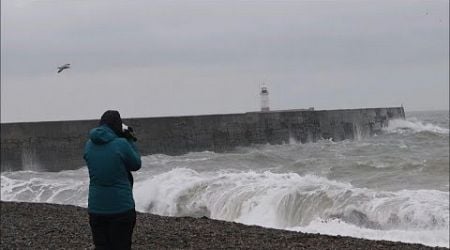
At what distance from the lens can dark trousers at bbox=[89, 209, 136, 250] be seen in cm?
385

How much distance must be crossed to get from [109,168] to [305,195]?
25.4 feet

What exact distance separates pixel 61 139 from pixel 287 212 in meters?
11.8

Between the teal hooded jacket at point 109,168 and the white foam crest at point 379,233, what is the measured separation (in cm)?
548

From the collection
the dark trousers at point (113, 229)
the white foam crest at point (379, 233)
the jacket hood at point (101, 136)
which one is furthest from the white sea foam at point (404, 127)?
the jacket hood at point (101, 136)

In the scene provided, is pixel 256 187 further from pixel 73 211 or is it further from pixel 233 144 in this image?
pixel 233 144

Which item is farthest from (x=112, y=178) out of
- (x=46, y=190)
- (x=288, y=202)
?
(x=46, y=190)

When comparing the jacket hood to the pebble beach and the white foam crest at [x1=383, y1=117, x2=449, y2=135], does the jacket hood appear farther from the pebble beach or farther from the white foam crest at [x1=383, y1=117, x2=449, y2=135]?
the white foam crest at [x1=383, y1=117, x2=449, y2=135]

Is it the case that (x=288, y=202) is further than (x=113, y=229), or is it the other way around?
(x=288, y=202)

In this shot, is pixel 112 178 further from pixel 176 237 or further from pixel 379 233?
pixel 379 233

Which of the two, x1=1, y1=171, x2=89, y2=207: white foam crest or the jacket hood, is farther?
x1=1, y1=171, x2=89, y2=207: white foam crest

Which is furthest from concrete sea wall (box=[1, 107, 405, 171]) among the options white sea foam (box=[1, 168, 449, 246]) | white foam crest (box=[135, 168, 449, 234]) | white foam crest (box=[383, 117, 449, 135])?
white foam crest (box=[135, 168, 449, 234])

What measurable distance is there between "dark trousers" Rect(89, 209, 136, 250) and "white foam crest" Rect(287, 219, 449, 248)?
5.34 meters

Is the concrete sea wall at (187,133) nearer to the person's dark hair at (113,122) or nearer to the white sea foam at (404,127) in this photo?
the white sea foam at (404,127)

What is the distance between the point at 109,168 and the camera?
3762mm
